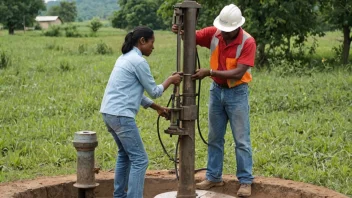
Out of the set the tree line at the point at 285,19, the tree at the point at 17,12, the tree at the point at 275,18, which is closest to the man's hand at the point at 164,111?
the tree line at the point at 285,19

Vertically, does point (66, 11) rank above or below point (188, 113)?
above

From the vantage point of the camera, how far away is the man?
5.62 meters

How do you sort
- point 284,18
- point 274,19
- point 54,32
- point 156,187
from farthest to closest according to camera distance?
point 54,32 → point 284,18 → point 274,19 → point 156,187

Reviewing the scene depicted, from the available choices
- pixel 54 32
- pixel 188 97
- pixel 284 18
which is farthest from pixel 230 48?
pixel 54 32

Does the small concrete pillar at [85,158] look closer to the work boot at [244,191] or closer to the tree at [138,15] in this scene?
the work boot at [244,191]

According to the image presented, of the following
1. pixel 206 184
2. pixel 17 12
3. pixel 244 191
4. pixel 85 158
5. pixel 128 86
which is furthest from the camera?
pixel 17 12

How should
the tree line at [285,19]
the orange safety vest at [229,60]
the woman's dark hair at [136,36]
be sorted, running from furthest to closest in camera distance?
the tree line at [285,19], the orange safety vest at [229,60], the woman's dark hair at [136,36]

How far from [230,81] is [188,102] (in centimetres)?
51

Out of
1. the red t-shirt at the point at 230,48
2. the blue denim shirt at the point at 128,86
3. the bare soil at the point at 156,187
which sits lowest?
the bare soil at the point at 156,187

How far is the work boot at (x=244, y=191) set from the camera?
604 centimetres

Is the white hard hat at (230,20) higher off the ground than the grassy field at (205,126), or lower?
higher

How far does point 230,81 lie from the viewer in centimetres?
577

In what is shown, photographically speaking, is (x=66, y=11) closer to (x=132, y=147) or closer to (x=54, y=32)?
(x=54, y=32)

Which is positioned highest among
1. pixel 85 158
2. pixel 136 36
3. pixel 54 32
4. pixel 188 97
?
pixel 136 36
